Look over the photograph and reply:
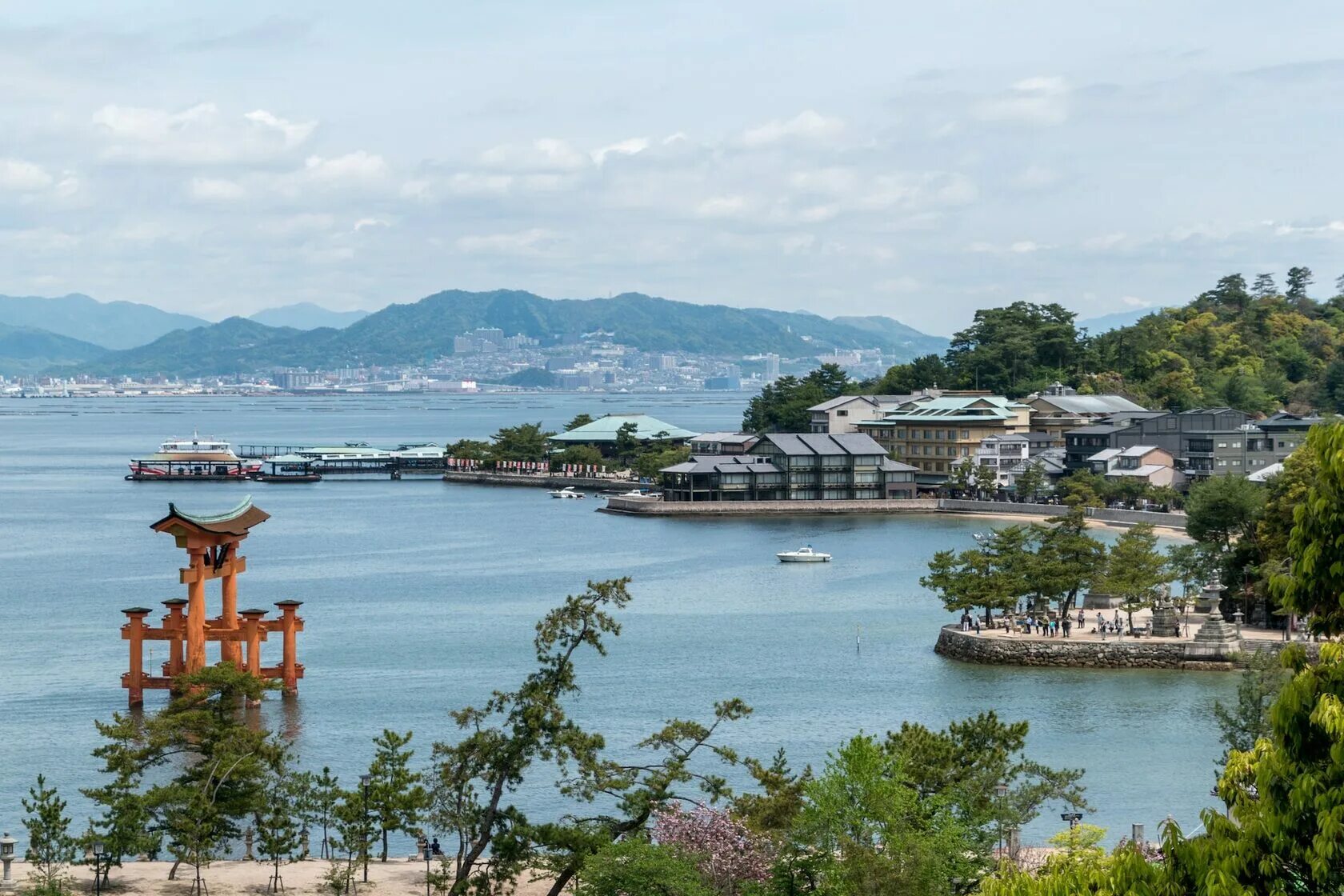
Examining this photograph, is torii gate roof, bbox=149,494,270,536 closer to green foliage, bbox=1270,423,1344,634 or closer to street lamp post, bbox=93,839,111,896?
street lamp post, bbox=93,839,111,896

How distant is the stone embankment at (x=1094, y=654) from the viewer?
1249 inches

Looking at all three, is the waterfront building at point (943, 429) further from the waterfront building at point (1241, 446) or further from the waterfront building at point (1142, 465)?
the waterfront building at point (1241, 446)

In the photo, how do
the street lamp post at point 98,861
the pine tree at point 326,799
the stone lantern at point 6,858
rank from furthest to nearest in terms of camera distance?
1. the pine tree at point 326,799
2. the stone lantern at point 6,858
3. the street lamp post at point 98,861

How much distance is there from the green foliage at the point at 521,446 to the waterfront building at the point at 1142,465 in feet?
106

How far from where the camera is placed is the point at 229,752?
19.0 metres

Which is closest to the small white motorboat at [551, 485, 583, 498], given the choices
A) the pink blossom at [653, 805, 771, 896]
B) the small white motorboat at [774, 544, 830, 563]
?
the small white motorboat at [774, 544, 830, 563]

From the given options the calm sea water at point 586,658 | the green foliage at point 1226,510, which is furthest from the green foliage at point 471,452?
the green foliage at point 1226,510

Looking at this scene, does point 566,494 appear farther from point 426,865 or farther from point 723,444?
point 426,865

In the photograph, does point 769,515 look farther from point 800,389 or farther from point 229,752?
point 229,752

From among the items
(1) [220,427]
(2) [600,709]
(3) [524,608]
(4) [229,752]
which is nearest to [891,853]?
(4) [229,752]

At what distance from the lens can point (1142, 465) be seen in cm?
6831

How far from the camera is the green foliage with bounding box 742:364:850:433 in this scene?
8806cm

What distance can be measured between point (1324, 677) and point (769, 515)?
61461mm

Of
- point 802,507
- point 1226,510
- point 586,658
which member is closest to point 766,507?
point 802,507
